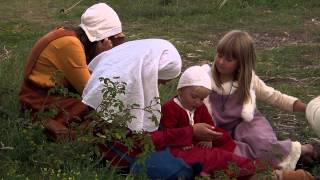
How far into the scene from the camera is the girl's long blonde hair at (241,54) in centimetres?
498

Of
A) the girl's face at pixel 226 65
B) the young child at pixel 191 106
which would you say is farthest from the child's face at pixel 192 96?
the girl's face at pixel 226 65

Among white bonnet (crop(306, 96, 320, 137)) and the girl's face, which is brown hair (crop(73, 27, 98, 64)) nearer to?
the girl's face

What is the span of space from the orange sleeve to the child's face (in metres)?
0.65

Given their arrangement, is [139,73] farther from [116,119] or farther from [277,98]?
[277,98]

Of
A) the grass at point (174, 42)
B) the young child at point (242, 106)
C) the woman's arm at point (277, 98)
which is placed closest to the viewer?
the grass at point (174, 42)

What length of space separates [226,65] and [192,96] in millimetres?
514

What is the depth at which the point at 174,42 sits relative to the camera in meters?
10.1

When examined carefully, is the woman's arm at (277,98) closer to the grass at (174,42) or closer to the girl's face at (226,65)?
the girl's face at (226,65)

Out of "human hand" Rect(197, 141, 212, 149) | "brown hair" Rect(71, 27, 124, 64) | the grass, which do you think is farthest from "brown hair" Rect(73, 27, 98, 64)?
"human hand" Rect(197, 141, 212, 149)

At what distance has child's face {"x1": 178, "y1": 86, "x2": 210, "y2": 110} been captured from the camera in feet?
15.1

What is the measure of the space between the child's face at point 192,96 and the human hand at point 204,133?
0.16m

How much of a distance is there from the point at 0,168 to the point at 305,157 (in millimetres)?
2239

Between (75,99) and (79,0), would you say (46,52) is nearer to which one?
(75,99)

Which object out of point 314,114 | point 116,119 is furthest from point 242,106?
point 116,119
